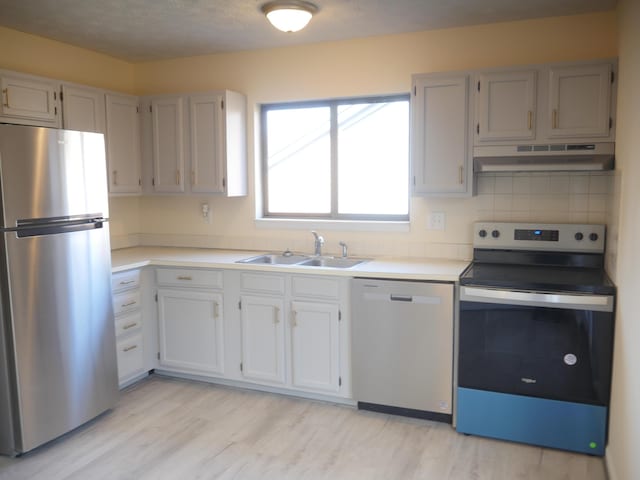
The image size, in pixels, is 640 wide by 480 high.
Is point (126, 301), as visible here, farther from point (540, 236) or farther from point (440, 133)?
point (540, 236)

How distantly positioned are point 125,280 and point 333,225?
147cm

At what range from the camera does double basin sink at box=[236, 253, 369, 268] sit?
143 inches

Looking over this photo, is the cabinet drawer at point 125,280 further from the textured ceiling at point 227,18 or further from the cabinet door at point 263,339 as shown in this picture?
the textured ceiling at point 227,18

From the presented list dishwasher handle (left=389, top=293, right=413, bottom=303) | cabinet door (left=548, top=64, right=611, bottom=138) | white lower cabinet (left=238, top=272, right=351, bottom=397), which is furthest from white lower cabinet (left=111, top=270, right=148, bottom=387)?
cabinet door (left=548, top=64, right=611, bottom=138)

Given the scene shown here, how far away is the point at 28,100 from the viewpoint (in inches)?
129

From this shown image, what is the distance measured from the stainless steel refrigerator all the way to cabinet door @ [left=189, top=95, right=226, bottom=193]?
933mm

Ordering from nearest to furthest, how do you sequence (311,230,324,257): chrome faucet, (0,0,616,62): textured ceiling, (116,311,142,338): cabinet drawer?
(0,0,616,62): textured ceiling < (116,311,142,338): cabinet drawer < (311,230,324,257): chrome faucet

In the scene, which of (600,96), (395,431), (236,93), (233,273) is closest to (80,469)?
(233,273)

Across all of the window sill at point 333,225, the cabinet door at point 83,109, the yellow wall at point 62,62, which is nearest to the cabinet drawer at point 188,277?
the window sill at point 333,225

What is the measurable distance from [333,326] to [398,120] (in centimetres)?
152

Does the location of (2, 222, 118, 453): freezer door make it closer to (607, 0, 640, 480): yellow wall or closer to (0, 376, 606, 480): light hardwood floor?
(0, 376, 606, 480): light hardwood floor

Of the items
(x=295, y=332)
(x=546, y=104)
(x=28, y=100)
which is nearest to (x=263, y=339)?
(x=295, y=332)

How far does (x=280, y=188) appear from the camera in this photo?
164 inches

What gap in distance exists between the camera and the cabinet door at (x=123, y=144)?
388 centimetres
